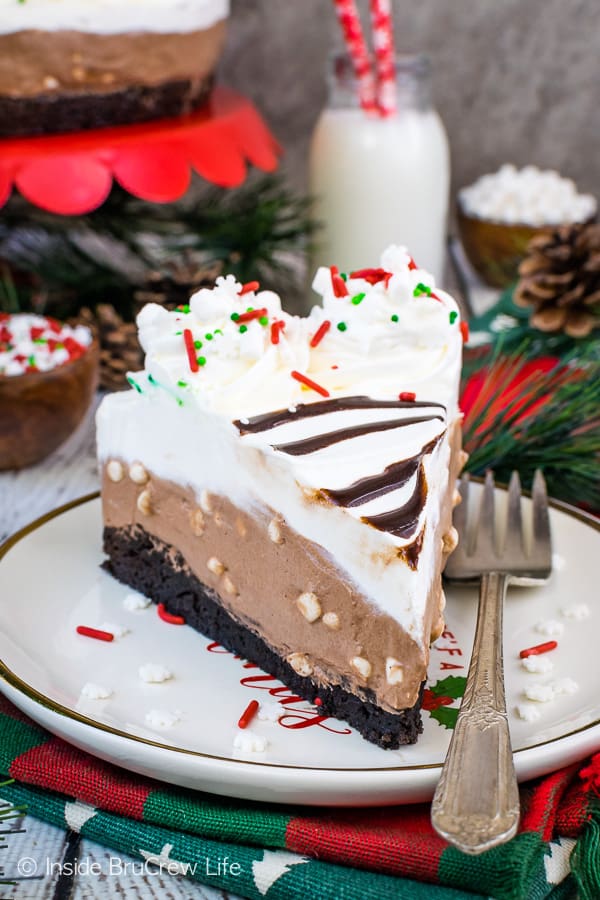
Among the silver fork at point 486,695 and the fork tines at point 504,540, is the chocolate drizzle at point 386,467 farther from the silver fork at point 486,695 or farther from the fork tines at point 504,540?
the fork tines at point 504,540

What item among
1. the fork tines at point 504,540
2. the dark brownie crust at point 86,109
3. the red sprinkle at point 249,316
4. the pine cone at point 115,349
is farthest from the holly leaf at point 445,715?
the dark brownie crust at point 86,109

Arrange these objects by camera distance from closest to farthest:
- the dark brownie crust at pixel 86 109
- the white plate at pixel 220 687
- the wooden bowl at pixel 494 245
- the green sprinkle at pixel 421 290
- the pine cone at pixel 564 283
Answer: the white plate at pixel 220 687 < the green sprinkle at pixel 421 290 < the dark brownie crust at pixel 86 109 < the pine cone at pixel 564 283 < the wooden bowl at pixel 494 245

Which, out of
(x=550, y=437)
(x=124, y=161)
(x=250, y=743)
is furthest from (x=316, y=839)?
(x=124, y=161)

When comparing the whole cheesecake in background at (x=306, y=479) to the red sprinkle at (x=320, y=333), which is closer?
the whole cheesecake in background at (x=306, y=479)

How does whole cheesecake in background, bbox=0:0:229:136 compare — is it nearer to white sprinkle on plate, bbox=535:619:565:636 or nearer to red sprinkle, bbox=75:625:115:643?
red sprinkle, bbox=75:625:115:643

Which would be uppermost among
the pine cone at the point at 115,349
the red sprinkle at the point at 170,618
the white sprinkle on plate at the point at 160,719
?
the white sprinkle on plate at the point at 160,719
